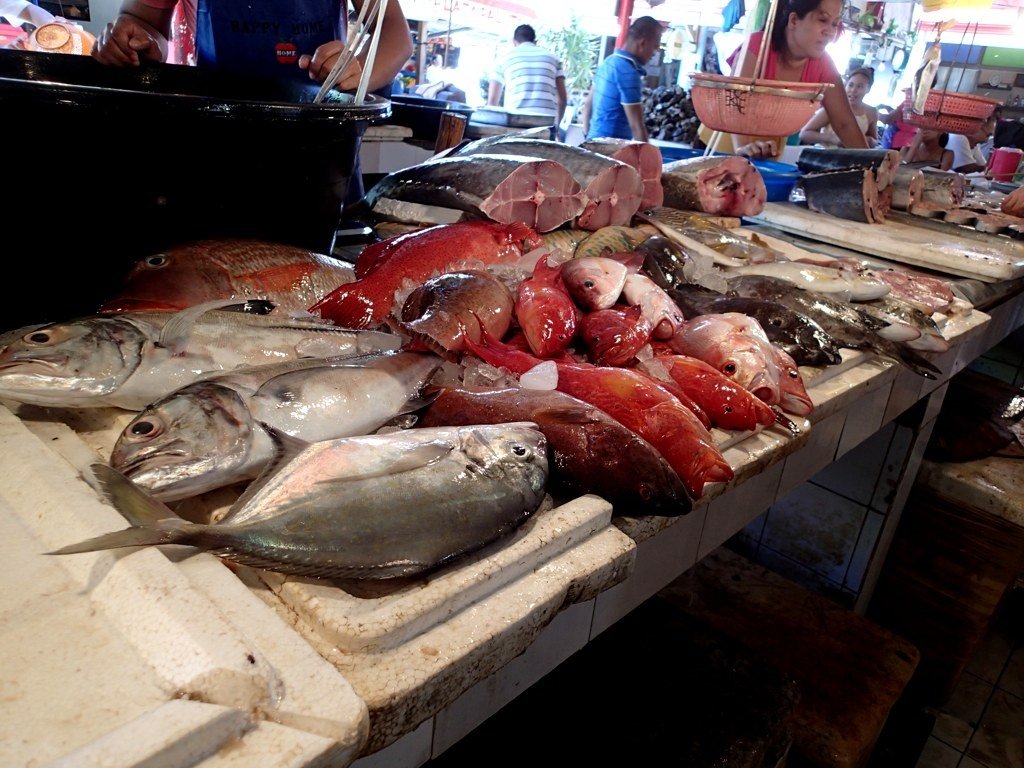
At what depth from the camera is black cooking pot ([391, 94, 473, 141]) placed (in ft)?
12.0

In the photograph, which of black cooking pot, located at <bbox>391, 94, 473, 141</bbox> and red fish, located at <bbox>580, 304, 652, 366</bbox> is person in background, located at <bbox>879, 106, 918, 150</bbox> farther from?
red fish, located at <bbox>580, 304, 652, 366</bbox>

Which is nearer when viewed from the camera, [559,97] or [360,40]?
[360,40]

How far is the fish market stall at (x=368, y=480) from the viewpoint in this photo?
2.72 ft

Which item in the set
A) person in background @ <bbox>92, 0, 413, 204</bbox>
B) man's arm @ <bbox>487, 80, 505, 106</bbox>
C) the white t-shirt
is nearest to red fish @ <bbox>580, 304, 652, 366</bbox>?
person in background @ <bbox>92, 0, 413, 204</bbox>

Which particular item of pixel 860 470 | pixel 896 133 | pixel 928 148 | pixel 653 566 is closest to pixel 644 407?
pixel 653 566

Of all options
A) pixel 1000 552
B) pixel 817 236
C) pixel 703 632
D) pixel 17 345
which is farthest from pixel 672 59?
pixel 17 345

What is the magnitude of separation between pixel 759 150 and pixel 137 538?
486 centimetres

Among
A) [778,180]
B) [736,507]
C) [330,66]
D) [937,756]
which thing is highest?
[330,66]

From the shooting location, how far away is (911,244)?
346cm

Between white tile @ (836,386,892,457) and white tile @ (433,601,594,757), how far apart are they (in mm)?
1383

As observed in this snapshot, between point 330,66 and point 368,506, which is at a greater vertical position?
point 330,66

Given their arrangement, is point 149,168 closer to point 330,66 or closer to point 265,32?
point 330,66

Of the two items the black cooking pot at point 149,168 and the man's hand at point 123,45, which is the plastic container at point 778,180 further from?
the man's hand at point 123,45

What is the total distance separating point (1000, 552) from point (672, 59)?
49.4 ft
